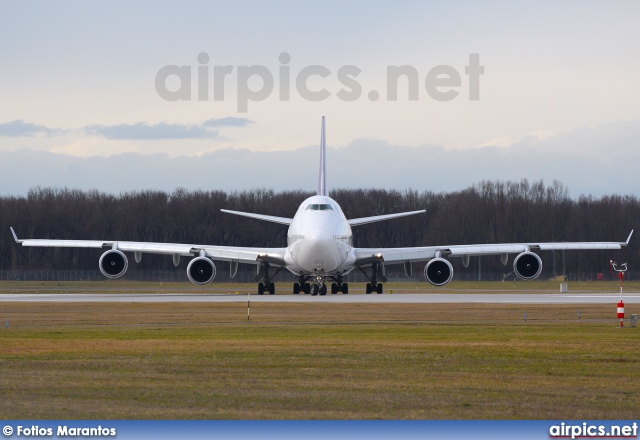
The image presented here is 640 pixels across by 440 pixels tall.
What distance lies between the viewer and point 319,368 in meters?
18.9

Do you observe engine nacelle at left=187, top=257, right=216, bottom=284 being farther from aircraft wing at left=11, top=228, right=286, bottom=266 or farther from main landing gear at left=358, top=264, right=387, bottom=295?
main landing gear at left=358, top=264, right=387, bottom=295

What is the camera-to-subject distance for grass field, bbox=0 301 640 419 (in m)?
14.3

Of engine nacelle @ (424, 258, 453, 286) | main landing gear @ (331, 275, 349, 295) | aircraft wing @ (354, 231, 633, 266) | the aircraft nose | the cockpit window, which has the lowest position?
Result: main landing gear @ (331, 275, 349, 295)

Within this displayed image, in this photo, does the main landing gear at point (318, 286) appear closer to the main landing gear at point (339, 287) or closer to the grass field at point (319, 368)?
the main landing gear at point (339, 287)

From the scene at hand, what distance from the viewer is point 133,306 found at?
40.5m

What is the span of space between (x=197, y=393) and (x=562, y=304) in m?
28.6

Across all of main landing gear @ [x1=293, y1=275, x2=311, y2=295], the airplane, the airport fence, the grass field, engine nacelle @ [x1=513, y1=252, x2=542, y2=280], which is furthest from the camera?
the airport fence

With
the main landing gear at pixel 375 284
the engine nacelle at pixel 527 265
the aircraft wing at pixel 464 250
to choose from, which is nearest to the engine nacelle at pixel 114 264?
the aircraft wing at pixel 464 250

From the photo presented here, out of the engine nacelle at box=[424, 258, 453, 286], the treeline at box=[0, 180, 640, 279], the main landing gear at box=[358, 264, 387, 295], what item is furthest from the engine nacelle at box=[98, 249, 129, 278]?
the treeline at box=[0, 180, 640, 279]

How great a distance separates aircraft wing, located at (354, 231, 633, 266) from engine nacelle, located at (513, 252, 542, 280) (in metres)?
0.82

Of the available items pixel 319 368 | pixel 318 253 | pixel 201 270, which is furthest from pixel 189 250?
pixel 319 368

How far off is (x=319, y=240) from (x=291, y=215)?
225 feet

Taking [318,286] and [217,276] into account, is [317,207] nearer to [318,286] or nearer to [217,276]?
[318,286]

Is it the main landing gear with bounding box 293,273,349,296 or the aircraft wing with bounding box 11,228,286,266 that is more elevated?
the aircraft wing with bounding box 11,228,286,266
